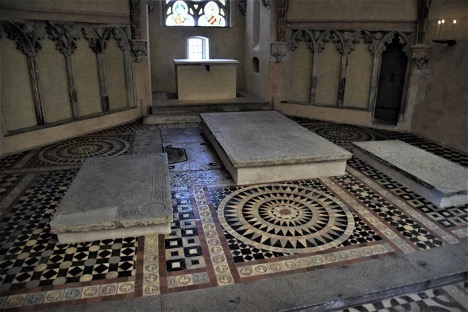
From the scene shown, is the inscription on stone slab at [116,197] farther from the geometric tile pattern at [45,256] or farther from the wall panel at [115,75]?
the wall panel at [115,75]

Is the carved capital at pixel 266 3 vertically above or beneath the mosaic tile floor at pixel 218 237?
above

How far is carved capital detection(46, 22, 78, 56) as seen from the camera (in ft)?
23.9

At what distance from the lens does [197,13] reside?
37.8ft

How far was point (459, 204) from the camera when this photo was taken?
15.8 feet

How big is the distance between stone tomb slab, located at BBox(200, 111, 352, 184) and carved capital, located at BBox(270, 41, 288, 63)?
139 inches

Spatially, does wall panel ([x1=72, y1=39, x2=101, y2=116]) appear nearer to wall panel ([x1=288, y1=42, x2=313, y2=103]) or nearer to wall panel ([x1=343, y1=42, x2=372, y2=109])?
wall panel ([x1=288, y1=42, x2=313, y2=103])

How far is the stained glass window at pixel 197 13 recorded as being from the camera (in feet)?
37.2

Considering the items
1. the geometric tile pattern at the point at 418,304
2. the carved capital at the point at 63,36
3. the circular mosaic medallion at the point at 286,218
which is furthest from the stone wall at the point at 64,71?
the geometric tile pattern at the point at 418,304

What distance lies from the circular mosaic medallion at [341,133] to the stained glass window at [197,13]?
17.9 ft

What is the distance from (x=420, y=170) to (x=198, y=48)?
8784 mm

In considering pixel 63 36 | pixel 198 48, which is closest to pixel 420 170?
pixel 63 36

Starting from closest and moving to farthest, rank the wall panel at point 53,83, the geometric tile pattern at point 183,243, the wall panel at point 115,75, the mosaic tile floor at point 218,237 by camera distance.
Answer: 1. the mosaic tile floor at point 218,237
2. the geometric tile pattern at point 183,243
3. the wall panel at point 53,83
4. the wall panel at point 115,75

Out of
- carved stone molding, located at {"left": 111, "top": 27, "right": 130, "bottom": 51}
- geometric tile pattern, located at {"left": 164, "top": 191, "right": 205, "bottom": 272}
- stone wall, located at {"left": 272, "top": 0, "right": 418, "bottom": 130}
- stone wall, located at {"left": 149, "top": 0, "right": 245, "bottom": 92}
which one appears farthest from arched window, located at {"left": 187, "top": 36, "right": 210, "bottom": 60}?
geometric tile pattern, located at {"left": 164, "top": 191, "right": 205, "bottom": 272}

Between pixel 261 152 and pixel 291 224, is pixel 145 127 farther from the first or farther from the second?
pixel 291 224
